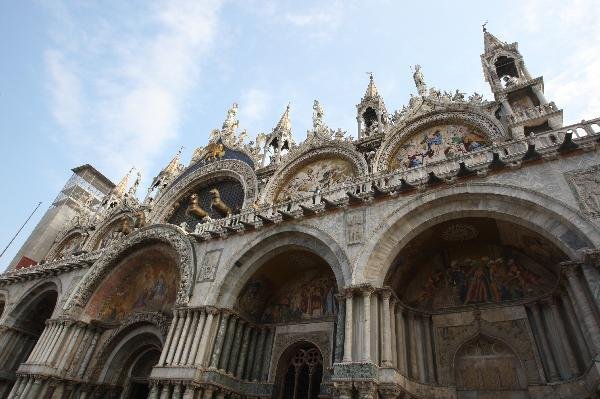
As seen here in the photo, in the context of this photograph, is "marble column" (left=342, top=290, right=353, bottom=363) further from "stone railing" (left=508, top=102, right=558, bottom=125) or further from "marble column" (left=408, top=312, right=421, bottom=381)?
"stone railing" (left=508, top=102, right=558, bottom=125)

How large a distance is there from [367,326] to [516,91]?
9753 mm

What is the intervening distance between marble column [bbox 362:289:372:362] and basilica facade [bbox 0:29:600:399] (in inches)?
1.1

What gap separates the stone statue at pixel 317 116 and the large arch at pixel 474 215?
27.7 feet

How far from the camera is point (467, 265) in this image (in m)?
10.1

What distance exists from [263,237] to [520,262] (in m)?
6.93

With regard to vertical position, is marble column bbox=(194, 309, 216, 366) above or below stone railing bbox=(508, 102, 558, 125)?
below

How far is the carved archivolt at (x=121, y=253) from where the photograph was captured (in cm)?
1314

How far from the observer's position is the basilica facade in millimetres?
8125

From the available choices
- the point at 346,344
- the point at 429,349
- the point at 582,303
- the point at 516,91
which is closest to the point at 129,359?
the point at 346,344

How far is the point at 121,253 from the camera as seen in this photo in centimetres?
1503

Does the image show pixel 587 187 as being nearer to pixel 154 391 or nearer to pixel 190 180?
pixel 154 391

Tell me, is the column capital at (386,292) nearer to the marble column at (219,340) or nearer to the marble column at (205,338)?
the marble column at (219,340)

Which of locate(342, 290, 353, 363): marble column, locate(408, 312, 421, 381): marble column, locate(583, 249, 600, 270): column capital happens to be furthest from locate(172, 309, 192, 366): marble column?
locate(583, 249, 600, 270): column capital

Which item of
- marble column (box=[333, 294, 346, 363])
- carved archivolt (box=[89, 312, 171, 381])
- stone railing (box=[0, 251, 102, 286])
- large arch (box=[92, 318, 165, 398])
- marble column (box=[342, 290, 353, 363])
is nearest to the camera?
marble column (box=[342, 290, 353, 363])
